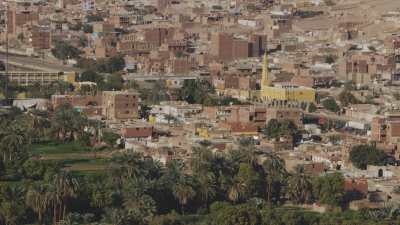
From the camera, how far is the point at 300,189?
29.7 metres

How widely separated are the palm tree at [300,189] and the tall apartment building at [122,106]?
41.6 feet

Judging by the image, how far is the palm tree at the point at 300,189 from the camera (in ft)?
97.2

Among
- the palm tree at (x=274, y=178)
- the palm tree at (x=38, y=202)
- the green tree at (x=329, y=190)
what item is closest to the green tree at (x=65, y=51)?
the palm tree at (x=274, y=178)

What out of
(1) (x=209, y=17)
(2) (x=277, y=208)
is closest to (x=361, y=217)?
(2) (x=277, y=208)

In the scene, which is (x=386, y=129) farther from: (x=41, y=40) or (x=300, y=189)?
(x=41, y=40)

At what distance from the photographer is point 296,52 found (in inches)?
2331

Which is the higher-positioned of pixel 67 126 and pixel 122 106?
pixel 122 106

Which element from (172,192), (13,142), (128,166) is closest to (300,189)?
(172,192)

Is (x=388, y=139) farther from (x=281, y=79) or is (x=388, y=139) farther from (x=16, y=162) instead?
(x=281, y=79)

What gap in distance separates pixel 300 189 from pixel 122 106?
13.1m

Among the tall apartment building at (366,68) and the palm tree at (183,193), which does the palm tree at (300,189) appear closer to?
the palm tree at (183,193)

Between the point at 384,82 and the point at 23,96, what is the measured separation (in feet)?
41.6

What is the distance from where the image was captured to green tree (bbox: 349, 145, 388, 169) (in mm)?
33688

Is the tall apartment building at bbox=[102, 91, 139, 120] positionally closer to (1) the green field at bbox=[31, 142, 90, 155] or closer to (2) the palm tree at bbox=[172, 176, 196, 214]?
(1) the green field at bbox=[31, 142, 90, 155]
